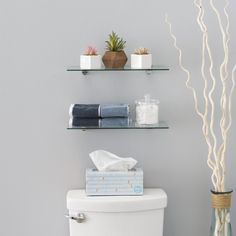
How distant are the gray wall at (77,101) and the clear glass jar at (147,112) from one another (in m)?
0.10

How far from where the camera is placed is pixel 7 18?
270cm

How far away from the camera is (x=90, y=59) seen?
8.55 feet

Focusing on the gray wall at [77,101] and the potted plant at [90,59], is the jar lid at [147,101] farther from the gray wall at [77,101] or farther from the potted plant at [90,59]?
the potted plant at [90,59]

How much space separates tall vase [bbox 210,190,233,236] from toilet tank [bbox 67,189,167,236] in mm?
233

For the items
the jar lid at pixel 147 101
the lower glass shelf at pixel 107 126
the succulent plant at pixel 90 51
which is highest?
the succulent plant at pixel 90 51

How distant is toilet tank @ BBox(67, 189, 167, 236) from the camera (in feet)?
8.61

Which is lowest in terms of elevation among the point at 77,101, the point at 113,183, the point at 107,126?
the point at 113,183

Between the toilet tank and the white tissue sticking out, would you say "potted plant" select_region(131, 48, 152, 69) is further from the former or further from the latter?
the toilet tank

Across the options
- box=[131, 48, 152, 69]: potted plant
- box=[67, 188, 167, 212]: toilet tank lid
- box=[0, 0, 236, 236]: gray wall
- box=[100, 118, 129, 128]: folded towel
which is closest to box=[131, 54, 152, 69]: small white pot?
box=[131, 48, 152, 69]: potted plant

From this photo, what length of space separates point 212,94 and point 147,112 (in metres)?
0.36

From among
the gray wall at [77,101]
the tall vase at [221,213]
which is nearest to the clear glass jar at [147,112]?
the gray wall at [77,101]

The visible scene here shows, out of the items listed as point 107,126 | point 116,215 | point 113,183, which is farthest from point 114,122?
point 116,215

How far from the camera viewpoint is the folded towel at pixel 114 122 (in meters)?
2.66

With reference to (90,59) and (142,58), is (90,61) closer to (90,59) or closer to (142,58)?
(90,59)
